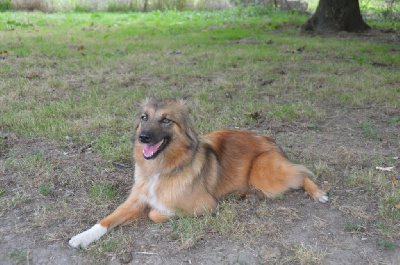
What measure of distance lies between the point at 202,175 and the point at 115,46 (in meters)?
7.76

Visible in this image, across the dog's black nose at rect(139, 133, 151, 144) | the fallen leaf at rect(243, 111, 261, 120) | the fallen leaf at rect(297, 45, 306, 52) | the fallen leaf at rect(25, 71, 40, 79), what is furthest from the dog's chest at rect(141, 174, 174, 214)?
the fallen leaf at rect(297, 45, 306, 52)

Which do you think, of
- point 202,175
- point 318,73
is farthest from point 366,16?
point 202,175

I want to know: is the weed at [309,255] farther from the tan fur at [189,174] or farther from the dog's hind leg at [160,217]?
the dog's hind leg at [160,217]

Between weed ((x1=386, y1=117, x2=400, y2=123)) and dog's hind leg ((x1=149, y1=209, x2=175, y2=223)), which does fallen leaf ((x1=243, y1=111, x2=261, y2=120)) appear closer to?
weed ((x1=386, y1=117, x2=400, y2=123))

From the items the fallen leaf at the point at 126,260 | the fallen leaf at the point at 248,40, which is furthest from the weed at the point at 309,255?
the fallen leaf at the point at 248,40

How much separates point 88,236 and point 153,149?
868mm

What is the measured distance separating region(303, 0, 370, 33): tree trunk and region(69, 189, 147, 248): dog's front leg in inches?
423

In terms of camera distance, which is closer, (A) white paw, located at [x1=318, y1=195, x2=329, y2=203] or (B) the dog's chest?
(B) the dog's chest

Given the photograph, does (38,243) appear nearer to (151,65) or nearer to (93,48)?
(151,65)

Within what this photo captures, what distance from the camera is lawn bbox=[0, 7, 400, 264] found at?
311 cm

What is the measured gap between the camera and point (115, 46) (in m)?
10.6

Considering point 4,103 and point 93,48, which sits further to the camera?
point 93,48

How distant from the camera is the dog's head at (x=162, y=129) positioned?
3363mm

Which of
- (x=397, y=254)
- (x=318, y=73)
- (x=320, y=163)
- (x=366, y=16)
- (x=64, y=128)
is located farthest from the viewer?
(x=366, y=16)
